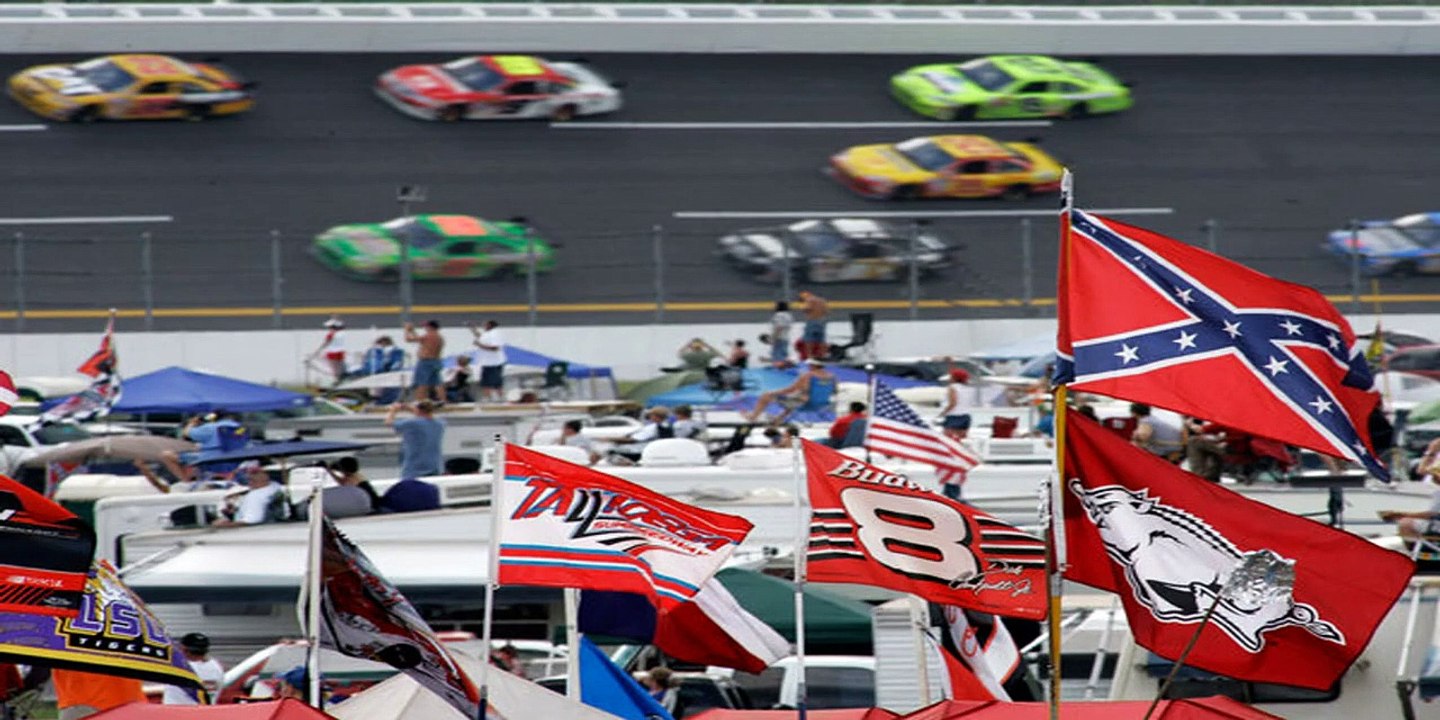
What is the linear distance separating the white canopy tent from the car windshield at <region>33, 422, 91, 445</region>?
1196cm

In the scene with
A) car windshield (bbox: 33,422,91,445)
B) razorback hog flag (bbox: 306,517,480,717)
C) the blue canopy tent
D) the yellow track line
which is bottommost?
the yellow track line

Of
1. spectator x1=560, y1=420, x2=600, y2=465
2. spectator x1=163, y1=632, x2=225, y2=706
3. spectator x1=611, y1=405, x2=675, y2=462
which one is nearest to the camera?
spectator x1=163, y1=632, x2=225, y2=706

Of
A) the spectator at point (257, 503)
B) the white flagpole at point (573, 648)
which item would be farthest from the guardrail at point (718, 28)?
the white flagpole at point (573, 648)

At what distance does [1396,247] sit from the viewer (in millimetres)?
30375

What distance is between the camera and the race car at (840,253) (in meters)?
29.4

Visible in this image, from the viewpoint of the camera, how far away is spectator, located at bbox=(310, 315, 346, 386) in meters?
26.1

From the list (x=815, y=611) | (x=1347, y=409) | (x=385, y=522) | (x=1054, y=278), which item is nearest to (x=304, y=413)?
(x=385, y=522)

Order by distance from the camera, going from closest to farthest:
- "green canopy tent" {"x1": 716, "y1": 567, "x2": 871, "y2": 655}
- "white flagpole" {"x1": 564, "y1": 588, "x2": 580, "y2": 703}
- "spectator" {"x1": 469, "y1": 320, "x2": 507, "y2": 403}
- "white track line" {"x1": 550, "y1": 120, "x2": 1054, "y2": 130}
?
"white flagpole" {"x1": 564, "y1": 588, "x2": 580, "y2": 703}
"green canopy tent" {"x1": 716, "y1": 567, "x2": 871, "y2": 655}
"spectator" {"x1": 469, "y1": 320, "x2": 507, "y2": 403}
"white track line" {"x1": 550, "y1": 120, "x2": 1054, "y2": 130}

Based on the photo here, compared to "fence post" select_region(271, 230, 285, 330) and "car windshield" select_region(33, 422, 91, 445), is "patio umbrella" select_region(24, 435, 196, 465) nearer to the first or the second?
"car windshield" select_region(33, 422, 91, 445)

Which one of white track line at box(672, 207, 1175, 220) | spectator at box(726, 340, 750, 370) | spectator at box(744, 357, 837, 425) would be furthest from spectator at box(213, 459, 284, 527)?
white track line at box(672, 207, 1175, 220)

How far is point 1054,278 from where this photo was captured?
3122cm

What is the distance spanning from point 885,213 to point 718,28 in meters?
7.12

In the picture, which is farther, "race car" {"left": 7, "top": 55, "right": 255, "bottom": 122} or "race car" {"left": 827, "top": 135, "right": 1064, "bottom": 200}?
"race car" {"left": 7, "top": 55, "right": 255, "bottom": 122}

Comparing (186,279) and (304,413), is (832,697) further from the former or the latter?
(186,279)
